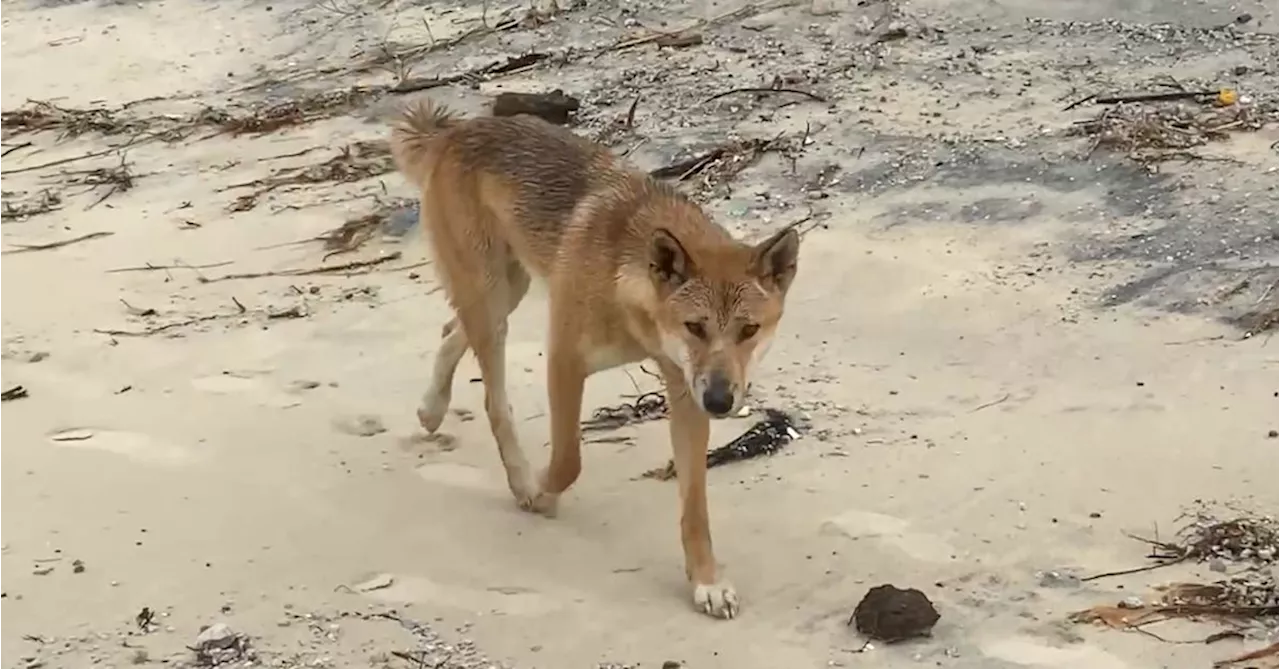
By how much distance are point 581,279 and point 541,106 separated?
179 inches

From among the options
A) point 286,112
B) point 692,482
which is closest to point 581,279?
point 692,482

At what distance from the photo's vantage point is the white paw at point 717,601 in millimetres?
4852

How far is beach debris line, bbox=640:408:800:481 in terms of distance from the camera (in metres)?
5.84

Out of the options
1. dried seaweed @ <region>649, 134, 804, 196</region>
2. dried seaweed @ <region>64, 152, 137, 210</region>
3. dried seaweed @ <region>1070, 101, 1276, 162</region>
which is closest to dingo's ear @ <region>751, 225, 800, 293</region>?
dried seaweed @ <region>649, 134, 804, 196</region>

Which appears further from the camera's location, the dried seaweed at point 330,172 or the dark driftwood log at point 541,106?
the dark driftwood log at point 541,106

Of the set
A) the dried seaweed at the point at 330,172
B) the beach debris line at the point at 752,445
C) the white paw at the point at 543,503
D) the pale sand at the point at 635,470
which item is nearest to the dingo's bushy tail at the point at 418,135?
the pale sand at the point at 635,470

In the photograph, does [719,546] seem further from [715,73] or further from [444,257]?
[715,73]

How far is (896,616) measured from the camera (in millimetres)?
4566

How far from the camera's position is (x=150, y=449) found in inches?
242

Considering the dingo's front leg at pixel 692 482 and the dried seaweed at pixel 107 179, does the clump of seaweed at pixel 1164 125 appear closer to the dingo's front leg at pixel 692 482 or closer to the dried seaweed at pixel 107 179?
the dingo's front leg at pixel 692 482

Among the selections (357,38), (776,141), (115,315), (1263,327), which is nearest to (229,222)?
(115,315)

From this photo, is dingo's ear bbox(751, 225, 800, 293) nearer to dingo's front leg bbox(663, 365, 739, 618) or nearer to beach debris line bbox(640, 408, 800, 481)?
dingo's front leg bbox(663, 365, 739, 618)

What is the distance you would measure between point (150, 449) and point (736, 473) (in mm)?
2234

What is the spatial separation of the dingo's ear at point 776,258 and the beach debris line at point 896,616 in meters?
1.00
